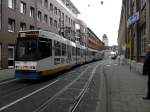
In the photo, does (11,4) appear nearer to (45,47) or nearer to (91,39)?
(45,47)

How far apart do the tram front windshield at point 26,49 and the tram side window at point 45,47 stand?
389 mm

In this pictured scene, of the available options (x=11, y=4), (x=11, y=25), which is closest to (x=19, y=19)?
(x=11, y=25)

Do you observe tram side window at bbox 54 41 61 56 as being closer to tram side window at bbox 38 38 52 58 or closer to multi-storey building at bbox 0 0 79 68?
tram side window at bbox 38 38 52 58

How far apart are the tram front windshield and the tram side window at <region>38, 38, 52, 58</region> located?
15.3 inches

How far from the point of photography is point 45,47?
17.5m

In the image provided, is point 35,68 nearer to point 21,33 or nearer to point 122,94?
point 21,33

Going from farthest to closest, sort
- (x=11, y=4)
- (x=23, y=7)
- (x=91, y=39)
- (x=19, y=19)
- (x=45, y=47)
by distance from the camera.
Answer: (x=91, y=39), (x=23, y=7), (x=19, y=19), (x=11, y=4), (x=45, y=47)

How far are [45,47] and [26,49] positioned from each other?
1.26 meters

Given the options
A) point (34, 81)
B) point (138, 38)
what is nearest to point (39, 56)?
point (34, 81)

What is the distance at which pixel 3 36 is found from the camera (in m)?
30.4

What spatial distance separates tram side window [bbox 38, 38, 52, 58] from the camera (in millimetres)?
16916

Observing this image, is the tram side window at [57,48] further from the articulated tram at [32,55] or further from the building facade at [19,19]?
the building facade at [19,19]

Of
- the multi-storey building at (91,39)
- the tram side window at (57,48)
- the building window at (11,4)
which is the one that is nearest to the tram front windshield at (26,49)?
the tram side window at (57,48)

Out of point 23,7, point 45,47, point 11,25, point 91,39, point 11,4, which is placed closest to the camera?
point 45,47
